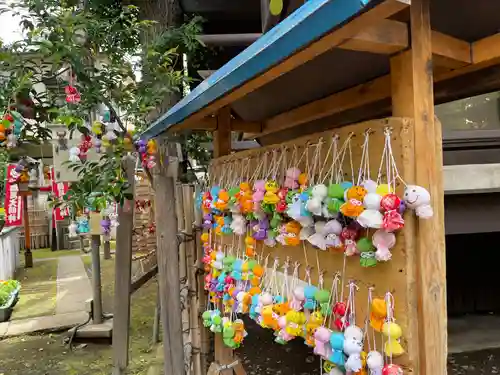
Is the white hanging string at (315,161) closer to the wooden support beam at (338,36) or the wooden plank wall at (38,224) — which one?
the wooden support beam at (338,36)

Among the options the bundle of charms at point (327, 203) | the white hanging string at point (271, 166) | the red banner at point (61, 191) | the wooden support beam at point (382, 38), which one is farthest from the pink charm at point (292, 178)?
the red banner at point (61, 191)

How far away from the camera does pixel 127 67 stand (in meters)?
3.87

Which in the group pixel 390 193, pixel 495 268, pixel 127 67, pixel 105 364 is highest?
pixel 127 67

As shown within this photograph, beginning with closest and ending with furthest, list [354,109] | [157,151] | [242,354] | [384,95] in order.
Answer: [384,95] → [354,109] → [157,151] → [242,354]

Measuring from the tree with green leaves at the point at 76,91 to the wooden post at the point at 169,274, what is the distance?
293 millimetres

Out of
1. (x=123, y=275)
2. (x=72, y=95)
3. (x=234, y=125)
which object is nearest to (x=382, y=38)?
(x=234, y=125)

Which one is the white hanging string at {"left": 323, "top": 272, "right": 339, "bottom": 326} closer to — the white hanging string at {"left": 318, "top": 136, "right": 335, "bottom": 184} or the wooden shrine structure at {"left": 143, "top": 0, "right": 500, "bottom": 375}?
the wooden shrine structure at {"left": 143, "top": 0, "right": 500, "bottom": 375}

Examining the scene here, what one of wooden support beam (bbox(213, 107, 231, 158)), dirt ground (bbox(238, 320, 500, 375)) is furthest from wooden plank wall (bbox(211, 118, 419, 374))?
dirt ground (bbox(238, 320, 500, 375))

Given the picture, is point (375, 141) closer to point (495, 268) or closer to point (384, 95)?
point (384, 95)

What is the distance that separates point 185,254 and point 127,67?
5.59 feet

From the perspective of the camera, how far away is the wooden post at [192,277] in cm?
371

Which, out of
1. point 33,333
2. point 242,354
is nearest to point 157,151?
point 242,354

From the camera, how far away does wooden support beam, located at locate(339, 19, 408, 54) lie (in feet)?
4.49

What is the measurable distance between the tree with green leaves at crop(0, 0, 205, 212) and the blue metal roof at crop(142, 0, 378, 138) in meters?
1.59
